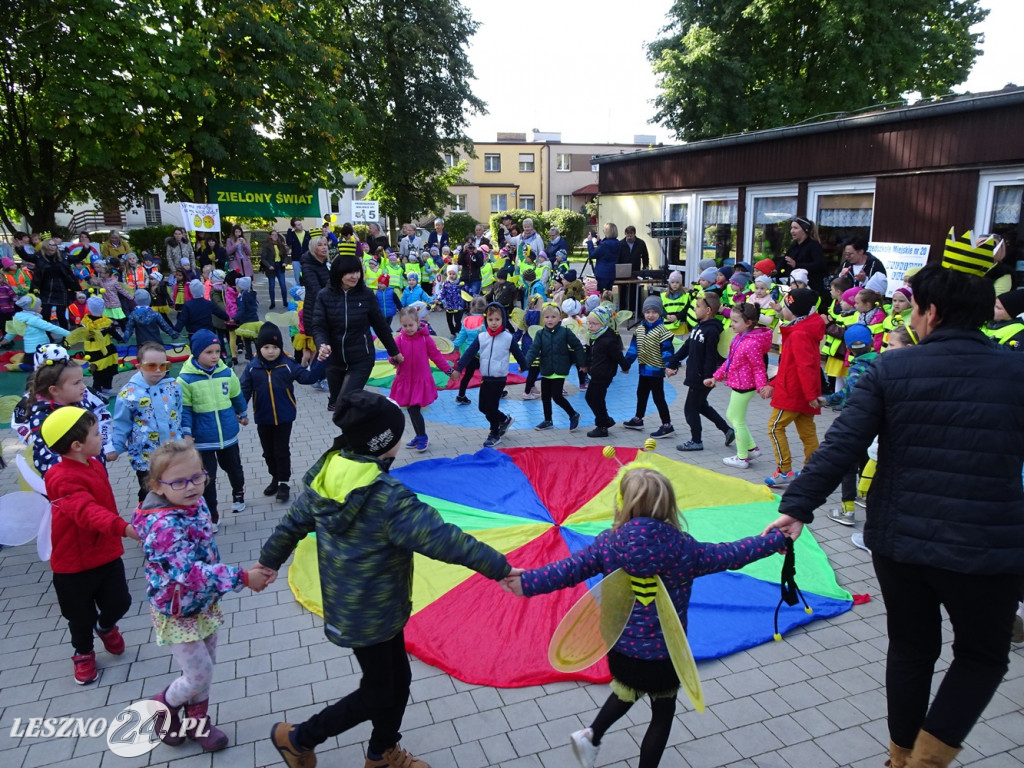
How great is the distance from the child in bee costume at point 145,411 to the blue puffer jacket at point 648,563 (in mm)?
3679

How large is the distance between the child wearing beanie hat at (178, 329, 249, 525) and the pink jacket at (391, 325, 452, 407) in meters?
2.35

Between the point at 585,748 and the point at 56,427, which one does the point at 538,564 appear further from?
the point at 56,427

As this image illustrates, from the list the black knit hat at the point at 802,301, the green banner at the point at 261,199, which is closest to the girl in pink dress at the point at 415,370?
the black knit hat at the point at 802,301

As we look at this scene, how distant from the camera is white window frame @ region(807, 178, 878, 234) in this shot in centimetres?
1271

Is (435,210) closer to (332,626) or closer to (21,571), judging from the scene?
(21,571)

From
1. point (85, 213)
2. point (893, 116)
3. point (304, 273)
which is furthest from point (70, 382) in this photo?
A: point (85, 213)

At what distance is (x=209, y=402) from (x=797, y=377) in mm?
5162

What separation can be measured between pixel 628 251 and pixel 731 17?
12526 mm

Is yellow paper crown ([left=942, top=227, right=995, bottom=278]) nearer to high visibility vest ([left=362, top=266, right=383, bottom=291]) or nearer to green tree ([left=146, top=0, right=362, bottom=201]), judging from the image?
high visibility vest ([left=362, top=266, right=383, bottom=291])

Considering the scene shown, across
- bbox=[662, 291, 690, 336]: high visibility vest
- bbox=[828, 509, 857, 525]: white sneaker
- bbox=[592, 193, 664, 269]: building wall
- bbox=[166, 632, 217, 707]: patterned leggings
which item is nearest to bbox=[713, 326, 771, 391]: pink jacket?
bbox=[828, 509, 857, 525]: white sneaker

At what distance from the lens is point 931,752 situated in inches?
113

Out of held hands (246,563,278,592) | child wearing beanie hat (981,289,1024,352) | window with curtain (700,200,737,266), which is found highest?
window with curtain (700,200,737,266)

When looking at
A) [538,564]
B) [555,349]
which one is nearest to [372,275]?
[555,349]

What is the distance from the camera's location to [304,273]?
10406 mm
